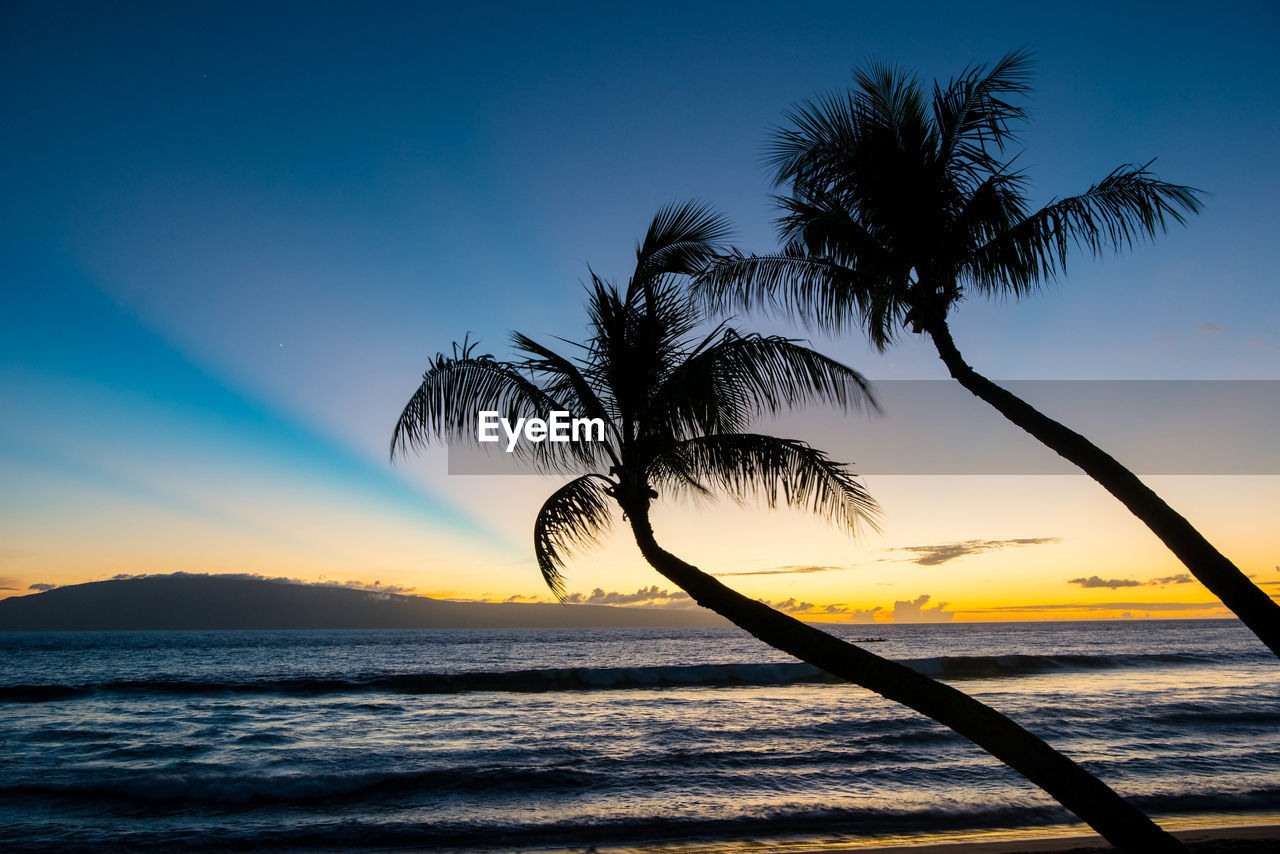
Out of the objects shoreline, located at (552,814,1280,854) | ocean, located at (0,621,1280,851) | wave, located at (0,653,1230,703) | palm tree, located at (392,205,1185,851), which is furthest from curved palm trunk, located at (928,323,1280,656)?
wave, located at (0,653,1230,703)

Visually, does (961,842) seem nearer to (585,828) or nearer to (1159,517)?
(585,828)

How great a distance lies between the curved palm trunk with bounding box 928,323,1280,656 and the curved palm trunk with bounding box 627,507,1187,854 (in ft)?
4.17

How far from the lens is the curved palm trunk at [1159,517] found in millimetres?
4051

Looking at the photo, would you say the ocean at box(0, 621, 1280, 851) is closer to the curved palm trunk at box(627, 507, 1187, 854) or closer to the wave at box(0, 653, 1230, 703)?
the wave at box(0, 653, 1230, 703)

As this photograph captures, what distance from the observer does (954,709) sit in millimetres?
3820

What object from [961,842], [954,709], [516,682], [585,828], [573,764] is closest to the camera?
[954,709]

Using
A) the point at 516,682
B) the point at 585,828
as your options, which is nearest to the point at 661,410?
the point at 585,828

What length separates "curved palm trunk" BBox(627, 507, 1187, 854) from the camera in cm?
348

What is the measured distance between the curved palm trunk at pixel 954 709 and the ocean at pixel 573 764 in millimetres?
6996

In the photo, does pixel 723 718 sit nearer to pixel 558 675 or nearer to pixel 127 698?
pixel 558 675

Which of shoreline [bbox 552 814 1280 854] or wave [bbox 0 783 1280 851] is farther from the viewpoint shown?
wave [bbox 0 783 1280 851]

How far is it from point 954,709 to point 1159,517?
1.89 meters

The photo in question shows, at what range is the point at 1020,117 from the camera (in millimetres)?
5898

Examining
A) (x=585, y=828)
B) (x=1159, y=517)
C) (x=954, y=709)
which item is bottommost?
(x=585, y=828)
